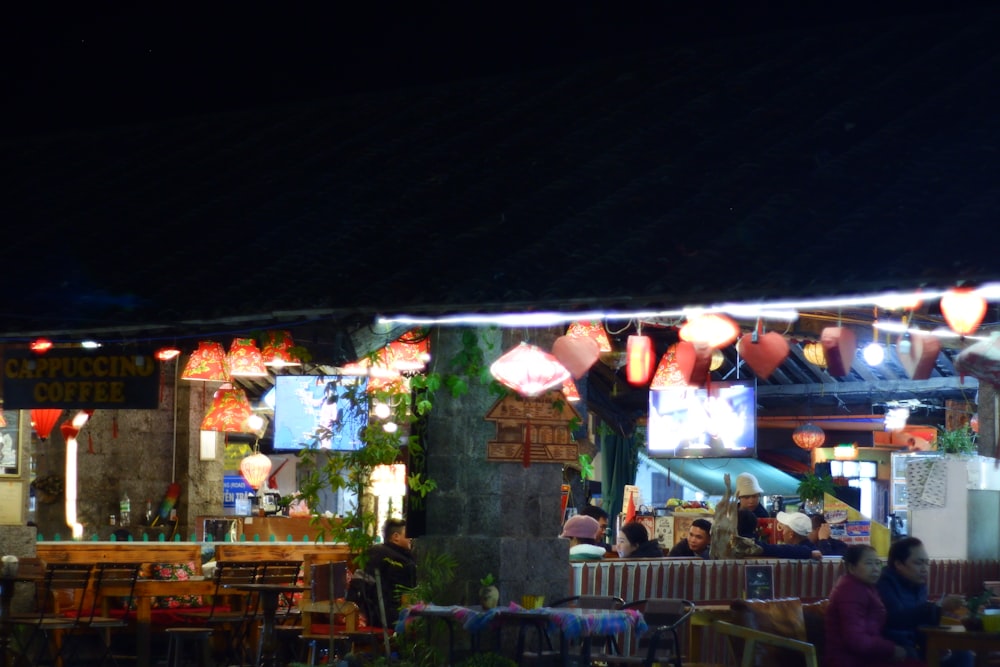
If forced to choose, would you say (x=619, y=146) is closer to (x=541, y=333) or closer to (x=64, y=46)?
(x=541, y=333)

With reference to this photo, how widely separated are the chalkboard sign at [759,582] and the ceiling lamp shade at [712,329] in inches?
95.8

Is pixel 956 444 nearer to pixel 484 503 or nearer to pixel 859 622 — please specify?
pixel 484 503

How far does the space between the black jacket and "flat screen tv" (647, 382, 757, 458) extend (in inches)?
146

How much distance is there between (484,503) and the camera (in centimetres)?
905

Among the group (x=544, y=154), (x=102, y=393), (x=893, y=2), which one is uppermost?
(x=893, y=2)

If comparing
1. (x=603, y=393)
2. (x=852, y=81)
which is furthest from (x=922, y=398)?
(x=852, y=81)

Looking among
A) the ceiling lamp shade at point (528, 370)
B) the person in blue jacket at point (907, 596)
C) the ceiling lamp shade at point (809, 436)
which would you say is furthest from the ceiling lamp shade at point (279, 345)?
the ceiling lamp shade at point (809, 436)

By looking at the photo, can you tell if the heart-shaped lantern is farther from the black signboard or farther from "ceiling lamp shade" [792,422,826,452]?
"ceiling lamp shade" [792,422,826,452]

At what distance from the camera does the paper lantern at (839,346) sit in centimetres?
836

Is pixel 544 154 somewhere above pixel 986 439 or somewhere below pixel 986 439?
above

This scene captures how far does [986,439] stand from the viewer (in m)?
15.3

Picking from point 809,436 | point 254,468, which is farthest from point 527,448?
point 809,436

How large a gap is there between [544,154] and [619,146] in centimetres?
52

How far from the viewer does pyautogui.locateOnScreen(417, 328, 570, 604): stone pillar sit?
8.99 m
